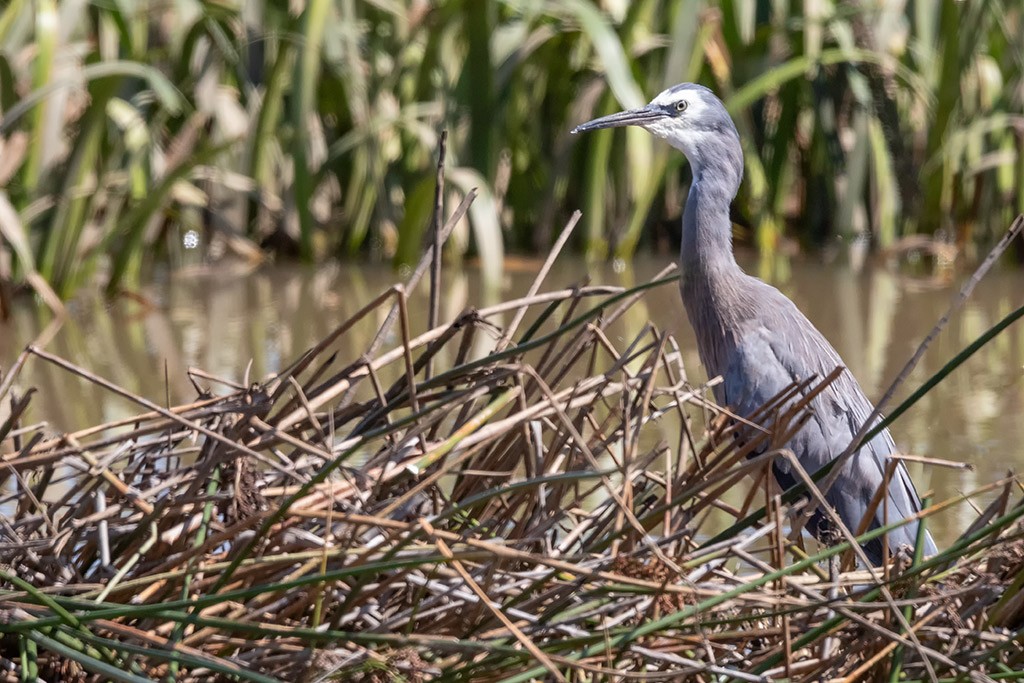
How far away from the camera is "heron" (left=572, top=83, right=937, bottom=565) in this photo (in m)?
2.95

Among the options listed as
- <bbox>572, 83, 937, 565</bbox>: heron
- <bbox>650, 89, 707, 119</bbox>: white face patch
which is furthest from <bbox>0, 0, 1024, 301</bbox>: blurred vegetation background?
<bbox>572, 83, 937, 565</bbox>: heron

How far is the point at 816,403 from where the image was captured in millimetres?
2975

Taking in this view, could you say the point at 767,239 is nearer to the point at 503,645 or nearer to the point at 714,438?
the point at 714,438

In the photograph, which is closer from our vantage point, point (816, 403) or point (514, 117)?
point (816, 403)

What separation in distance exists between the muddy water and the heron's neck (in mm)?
806

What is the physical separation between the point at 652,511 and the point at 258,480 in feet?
2.02

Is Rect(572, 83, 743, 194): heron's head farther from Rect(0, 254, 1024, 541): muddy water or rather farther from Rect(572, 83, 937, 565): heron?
Rect(0, 254, 1024, 541): muddy water

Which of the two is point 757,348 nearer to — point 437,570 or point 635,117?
point 635,117

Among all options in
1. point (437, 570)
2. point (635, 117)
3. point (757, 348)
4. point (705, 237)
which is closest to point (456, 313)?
point (635, 117)

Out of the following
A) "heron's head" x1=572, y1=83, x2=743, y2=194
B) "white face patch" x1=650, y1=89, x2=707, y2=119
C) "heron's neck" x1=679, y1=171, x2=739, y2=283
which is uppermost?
"white face patch" x1=650, y1=89, x2=707, y2=119

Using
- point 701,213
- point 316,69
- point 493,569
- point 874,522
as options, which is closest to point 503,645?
point 493,569

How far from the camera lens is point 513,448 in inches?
91.9

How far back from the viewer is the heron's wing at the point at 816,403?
296 centimetres

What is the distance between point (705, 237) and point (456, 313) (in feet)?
7.98
